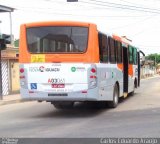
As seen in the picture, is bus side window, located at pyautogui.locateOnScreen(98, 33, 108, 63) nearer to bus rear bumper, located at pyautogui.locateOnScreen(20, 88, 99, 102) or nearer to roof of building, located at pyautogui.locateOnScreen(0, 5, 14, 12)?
bus rear bumper, located at pyautogui.locateOnScreen(20, 88, 99, 102)

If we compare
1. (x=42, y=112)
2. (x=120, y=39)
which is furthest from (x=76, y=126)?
(x=120, y=39)

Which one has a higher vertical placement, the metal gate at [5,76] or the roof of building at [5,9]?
the roof of building at [5,9]

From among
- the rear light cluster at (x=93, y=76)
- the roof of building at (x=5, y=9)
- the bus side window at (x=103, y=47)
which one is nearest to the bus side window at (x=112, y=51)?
the bus side window at (x=103, y=47)

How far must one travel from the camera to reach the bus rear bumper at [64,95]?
45.3 feet

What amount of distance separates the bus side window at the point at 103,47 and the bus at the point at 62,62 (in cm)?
3

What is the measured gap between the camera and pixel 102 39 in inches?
586

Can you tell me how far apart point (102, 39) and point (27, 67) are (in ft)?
8.88

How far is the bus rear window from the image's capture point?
14.0 m

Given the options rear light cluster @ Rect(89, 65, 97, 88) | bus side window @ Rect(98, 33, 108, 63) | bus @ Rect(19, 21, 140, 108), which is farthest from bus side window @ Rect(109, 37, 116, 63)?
rear light cluster @ Rect(89, 65, 97, 88)

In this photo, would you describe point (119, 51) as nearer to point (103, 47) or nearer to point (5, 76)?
point (103, 47)

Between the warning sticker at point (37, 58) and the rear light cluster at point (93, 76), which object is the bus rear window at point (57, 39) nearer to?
the warning sticker at point (37, 58)

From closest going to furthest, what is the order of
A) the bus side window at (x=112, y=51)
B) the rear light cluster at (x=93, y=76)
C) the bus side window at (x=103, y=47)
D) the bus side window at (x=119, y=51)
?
the rear light cluster at (x=93, y=76), the bus side window at (x=103, y=47), the bus side window at (x=112, y=51), the bus side window at (x=119, y=51)

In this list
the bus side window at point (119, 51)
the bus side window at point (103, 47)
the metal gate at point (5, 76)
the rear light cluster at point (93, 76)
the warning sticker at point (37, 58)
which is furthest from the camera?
the metal gate at point (5, 76)

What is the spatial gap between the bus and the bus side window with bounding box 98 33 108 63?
0.03 m
